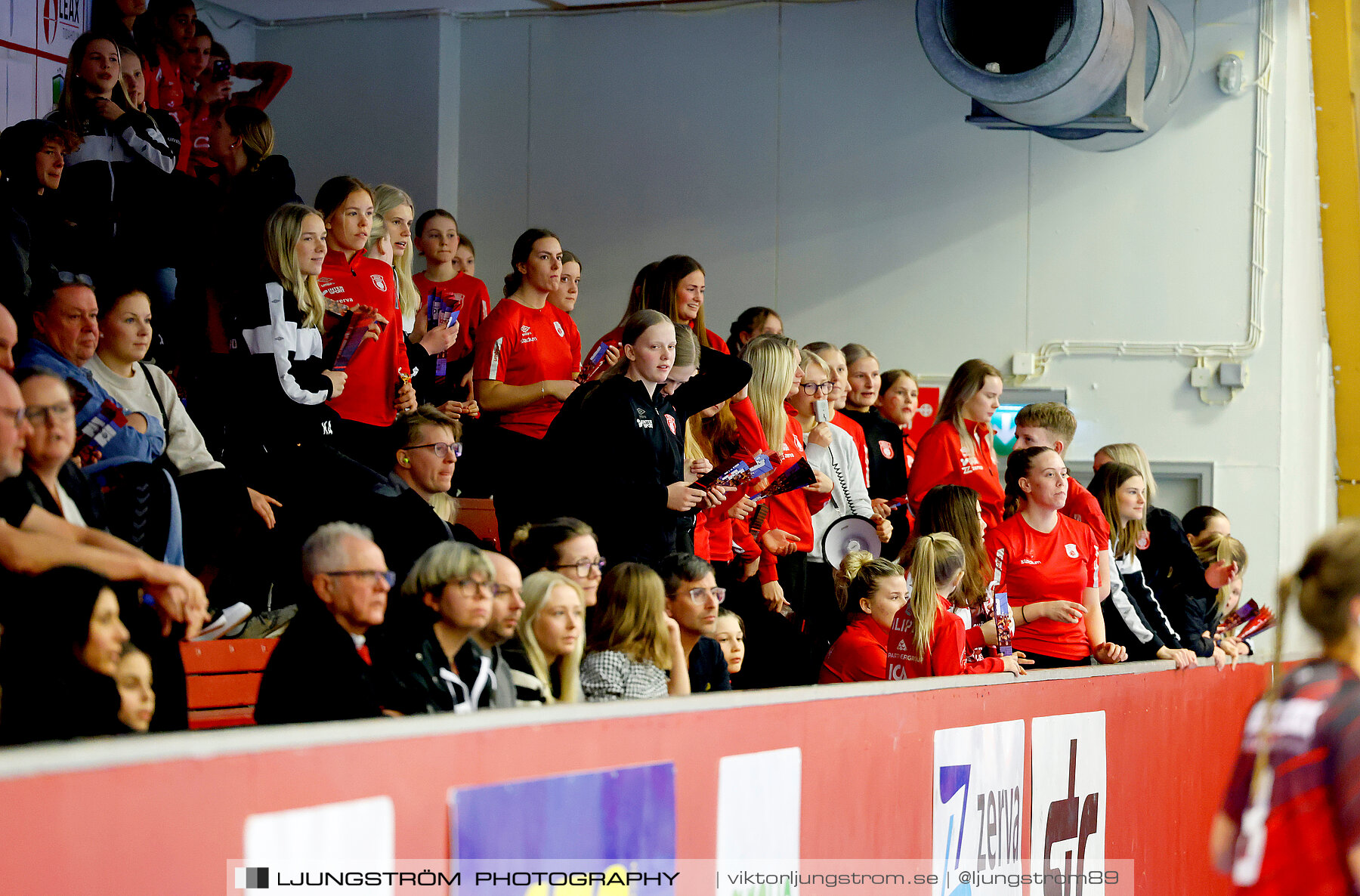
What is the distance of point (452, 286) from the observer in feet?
25.6

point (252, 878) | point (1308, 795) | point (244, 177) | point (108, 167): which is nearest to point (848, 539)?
point (244, 177)

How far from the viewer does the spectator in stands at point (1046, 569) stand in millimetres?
6207

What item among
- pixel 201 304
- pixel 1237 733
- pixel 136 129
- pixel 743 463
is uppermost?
pixel 136 129

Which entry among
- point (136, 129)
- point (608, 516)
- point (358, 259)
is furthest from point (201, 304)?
point (608, 516)

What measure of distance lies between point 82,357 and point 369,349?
145cm

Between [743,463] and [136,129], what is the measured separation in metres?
3.10

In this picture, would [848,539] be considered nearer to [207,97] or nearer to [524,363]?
[524,363]

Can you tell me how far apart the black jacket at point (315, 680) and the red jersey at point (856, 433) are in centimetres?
408

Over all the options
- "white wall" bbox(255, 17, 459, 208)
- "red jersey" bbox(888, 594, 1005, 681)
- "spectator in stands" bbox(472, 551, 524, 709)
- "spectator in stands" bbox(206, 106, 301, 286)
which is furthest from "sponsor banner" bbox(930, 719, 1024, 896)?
"white wall" bbox(255, 17, 459, 208)

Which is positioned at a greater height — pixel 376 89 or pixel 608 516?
pixel 376 89

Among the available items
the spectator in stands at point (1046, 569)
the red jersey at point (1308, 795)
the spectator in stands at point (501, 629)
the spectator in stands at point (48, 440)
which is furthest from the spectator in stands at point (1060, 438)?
the spectator in stands at point (48, 440)

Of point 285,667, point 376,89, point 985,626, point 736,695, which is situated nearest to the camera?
point 285,667

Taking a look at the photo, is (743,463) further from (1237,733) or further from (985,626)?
(1237,733)

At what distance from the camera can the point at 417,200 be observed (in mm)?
10570
